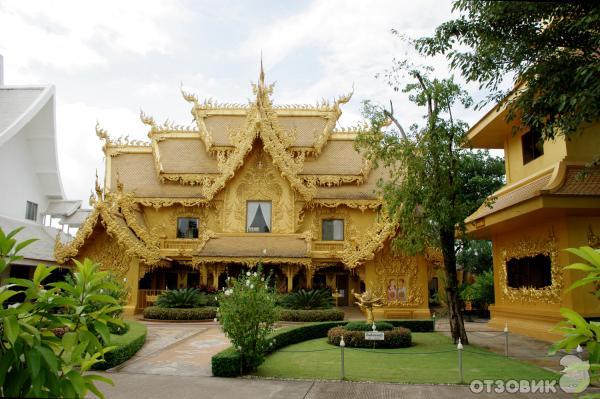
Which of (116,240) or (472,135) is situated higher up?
(472,135)

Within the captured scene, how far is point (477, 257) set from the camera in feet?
103

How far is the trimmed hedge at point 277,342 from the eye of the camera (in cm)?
958

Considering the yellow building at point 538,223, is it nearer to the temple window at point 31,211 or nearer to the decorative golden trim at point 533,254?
the decorative golden trim at point 533,254

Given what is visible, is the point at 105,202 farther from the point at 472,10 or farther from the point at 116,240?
the point at 472,10

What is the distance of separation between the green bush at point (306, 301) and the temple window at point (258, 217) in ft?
16.1

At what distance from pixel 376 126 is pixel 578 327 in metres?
12.4

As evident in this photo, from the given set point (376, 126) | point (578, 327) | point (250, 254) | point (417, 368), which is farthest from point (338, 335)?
point (578, 327)

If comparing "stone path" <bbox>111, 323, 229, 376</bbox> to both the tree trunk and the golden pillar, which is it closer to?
the golden pillar

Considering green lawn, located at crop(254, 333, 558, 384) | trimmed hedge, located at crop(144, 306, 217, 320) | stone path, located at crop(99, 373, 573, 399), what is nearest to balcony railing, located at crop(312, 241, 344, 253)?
trimmed hedge, located at crop(144, 306, 217, 320)

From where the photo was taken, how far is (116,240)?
836 inches

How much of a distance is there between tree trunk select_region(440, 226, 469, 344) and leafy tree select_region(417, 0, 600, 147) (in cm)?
517

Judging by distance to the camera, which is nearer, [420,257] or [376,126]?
[376,126]

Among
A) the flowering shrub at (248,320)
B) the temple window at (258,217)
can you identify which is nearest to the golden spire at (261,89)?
the temple window at (258,217)

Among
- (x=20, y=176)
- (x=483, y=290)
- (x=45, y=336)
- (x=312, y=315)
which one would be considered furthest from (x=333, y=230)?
(x=45, y=336)
